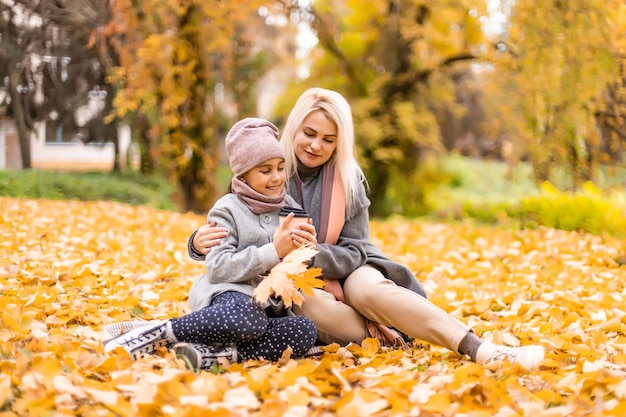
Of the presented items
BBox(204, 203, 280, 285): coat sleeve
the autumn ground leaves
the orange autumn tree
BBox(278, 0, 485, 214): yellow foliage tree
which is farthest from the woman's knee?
BBox(278, 0, 485, 214): yellow foliage tree

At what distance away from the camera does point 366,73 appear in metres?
11.9

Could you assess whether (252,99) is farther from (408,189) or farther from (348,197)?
(348,197)

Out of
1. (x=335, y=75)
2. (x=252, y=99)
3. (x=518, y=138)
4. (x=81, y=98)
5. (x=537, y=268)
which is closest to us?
(x=537, y=268)

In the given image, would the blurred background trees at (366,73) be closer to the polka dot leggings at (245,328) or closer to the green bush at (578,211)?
the green bush at (578,211)

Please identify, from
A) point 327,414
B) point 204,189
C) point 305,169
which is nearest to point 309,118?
point 305,169

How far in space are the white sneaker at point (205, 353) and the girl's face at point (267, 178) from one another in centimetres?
62

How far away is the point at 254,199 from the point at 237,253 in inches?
10.1

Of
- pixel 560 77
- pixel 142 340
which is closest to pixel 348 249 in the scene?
pixel 142 340

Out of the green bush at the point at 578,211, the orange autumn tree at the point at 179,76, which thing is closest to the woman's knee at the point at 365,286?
the green bush at the point at 578,211

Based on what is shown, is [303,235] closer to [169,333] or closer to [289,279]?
[289,279]

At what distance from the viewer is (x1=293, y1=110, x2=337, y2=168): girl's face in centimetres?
288

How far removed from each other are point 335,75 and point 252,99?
12.8ft

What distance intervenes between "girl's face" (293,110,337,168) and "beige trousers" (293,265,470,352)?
52cm

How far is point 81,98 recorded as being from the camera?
11000mm
